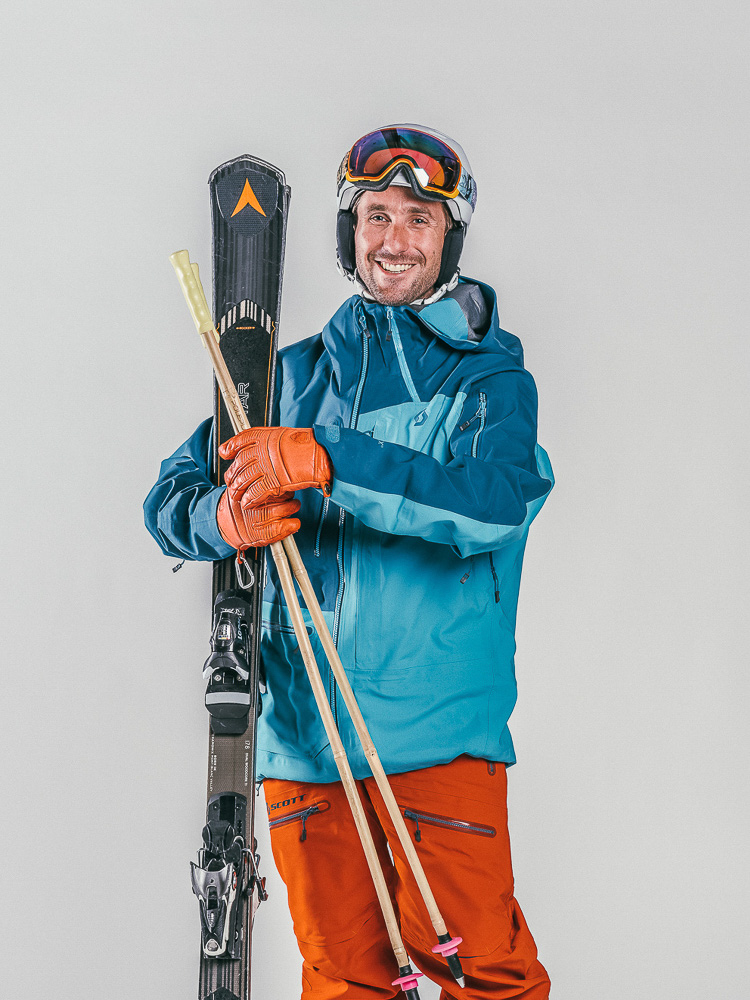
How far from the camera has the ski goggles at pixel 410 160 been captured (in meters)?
2.11

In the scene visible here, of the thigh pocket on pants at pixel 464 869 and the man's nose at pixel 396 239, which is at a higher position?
the man's nose at pixel 396 239

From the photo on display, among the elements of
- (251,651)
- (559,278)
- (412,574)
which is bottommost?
(251,651)

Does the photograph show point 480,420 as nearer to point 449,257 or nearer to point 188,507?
point 449,257

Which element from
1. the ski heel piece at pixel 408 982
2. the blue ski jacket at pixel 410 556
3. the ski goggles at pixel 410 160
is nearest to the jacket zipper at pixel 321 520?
the blue ski jacket at pixel 410 556

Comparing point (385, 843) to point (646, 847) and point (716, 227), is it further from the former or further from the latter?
point (716, 227)

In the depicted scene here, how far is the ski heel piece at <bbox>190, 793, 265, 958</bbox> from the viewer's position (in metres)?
2.08

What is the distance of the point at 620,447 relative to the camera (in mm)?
3084

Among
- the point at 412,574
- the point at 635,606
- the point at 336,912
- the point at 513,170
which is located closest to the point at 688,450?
the point at 635,606

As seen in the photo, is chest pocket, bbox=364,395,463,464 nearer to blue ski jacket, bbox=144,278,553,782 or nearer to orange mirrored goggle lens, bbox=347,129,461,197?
blue ski jacket, bbox=144,278,553,782

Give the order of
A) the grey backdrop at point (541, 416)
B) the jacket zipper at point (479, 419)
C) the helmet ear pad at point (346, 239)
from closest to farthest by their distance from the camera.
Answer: the jacket zipper at point (479, 419) → the helmet ear pad at point (346, 239) → the grey backdrop at point (541, 416)

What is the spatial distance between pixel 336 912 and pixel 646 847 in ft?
4.15

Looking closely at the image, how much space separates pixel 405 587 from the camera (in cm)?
203

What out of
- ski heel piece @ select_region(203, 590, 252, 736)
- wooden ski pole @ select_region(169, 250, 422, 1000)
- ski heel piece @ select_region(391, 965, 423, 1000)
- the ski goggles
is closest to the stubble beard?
the ski goggles

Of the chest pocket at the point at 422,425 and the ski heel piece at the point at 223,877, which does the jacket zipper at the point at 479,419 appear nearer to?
the chest pocket at the point at 422,425
